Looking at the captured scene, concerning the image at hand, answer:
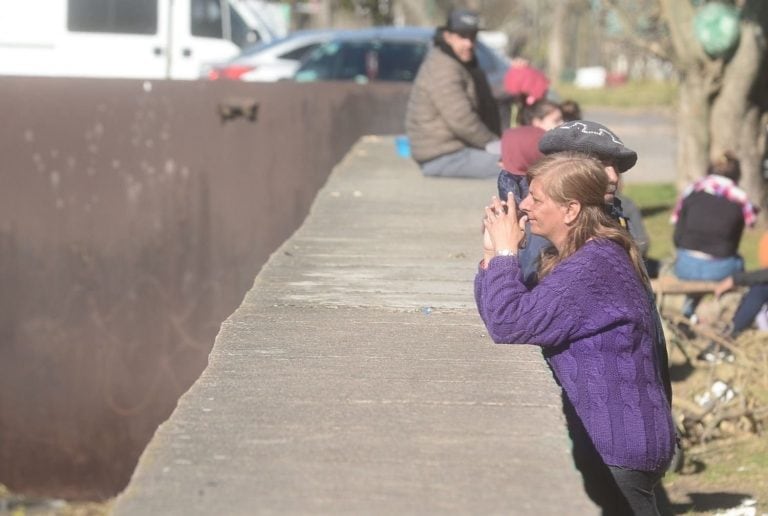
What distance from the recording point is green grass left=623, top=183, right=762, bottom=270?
13100 millimetres

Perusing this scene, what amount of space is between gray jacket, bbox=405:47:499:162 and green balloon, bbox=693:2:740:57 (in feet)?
17.8

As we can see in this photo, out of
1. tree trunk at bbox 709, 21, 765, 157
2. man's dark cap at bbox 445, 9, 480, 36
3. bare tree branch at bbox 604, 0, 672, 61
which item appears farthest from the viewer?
bare tree branch at bbox 604, 0, 672, 61

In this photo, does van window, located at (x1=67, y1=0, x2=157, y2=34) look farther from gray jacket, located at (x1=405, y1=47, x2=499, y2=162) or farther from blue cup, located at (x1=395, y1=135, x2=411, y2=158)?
gray jacket, located at (x1=405, y1=47, x2=499, y2=162)

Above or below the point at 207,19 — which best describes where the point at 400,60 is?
above

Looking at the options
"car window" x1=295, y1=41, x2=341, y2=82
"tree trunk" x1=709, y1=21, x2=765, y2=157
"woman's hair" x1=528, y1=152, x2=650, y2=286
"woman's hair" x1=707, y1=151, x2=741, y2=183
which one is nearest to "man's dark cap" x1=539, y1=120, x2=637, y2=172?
"woman's hair" x1=528, y1=152, x2=650, y2=286

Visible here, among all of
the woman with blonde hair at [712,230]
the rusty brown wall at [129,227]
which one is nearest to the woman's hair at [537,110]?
the woman with blonde hair at [712,230]

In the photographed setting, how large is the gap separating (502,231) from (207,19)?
14719 mm

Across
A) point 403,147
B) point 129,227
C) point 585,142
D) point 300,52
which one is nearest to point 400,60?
point 300,52

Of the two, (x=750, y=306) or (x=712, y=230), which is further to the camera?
(x=712, y=230)

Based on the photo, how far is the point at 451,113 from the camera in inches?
341

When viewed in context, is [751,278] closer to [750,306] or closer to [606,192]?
[750,306]

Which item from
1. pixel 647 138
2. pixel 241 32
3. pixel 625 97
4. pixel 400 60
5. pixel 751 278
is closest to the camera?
pixel 751 278

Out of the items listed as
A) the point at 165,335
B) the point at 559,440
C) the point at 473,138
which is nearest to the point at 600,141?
the point at 559,440

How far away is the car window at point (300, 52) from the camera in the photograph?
16.5m
